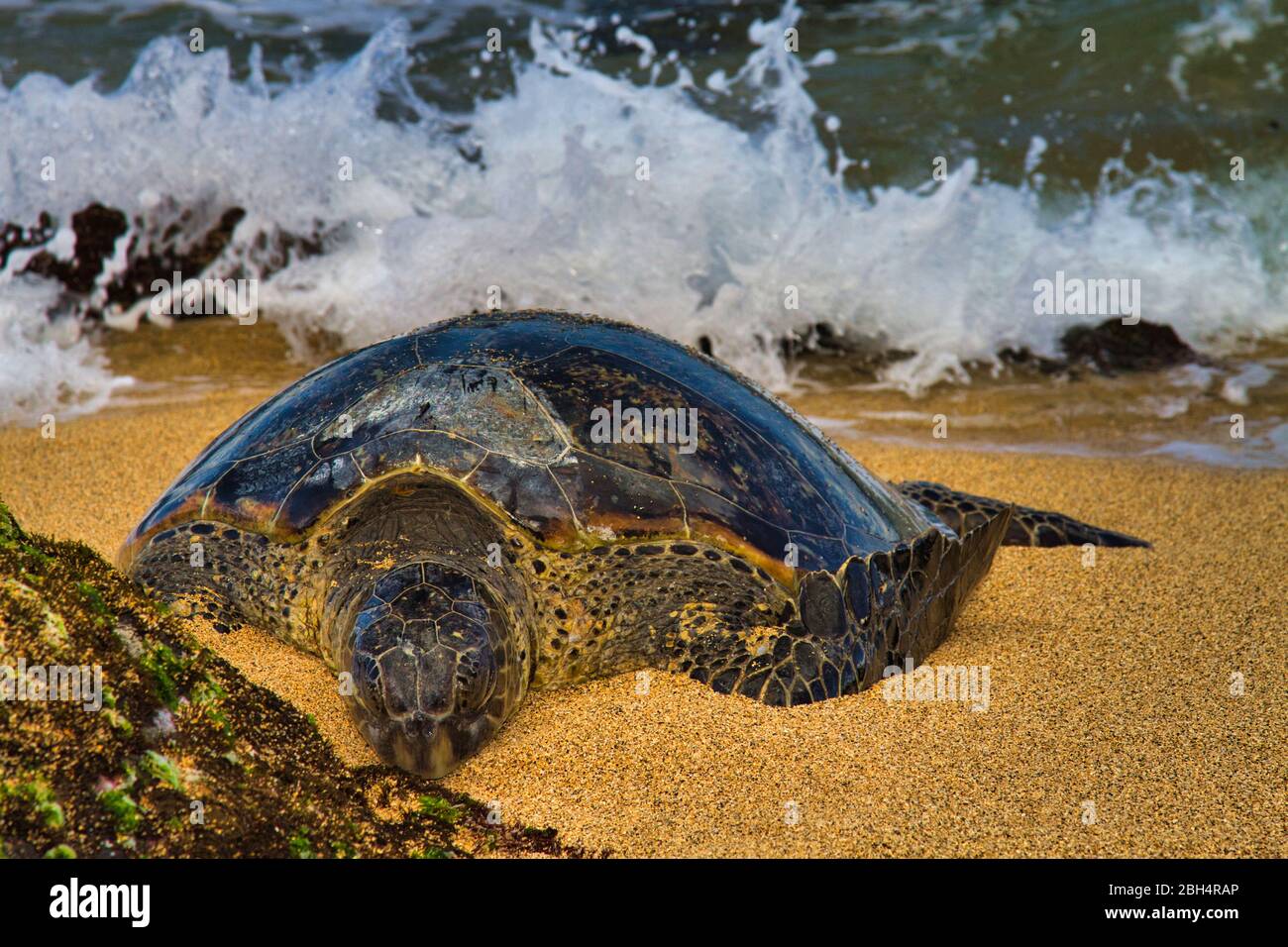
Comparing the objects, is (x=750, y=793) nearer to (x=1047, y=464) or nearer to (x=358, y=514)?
(x=358, y=514)

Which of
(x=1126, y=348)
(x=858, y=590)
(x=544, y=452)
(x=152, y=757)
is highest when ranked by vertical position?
(x=1126, y=348)

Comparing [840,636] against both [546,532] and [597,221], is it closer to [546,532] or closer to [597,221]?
[546,532]

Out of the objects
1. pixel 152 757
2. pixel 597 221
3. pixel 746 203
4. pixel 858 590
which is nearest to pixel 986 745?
pixel 858 590

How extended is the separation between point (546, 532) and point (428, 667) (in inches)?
23.6

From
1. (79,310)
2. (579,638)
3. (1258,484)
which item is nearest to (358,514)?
(579,638)

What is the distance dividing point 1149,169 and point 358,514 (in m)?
9.51

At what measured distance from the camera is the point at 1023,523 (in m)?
4.71

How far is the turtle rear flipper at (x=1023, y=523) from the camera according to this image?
461 centimetres

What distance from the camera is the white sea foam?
7.93 meters

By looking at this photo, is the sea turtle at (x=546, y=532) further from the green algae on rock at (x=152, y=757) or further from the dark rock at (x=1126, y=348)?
the dark rock at (x=1126, y=348)

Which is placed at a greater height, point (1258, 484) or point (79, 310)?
point (79, 310)

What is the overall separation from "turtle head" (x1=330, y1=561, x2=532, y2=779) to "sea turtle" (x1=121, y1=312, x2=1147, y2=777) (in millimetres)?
14

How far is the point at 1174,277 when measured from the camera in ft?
27.2

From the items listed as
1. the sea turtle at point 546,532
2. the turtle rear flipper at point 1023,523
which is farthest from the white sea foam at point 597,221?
the sea turtle at point 546,532
